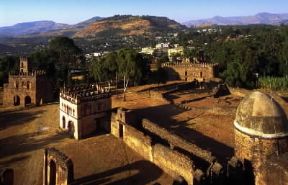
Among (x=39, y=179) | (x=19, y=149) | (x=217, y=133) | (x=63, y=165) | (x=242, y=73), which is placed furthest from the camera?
(x=242, y=73)

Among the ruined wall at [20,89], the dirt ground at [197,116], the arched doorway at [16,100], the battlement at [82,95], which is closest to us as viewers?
the dirt ground at [197,116]

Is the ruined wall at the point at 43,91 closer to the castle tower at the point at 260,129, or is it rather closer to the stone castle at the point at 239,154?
the stone castle at the point at 239,154

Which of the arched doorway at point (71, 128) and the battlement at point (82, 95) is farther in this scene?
the arched doorway at point (71, 128)

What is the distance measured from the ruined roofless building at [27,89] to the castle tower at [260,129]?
29.0 m

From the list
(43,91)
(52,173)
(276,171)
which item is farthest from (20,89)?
(276,171)

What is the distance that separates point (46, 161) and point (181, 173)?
7167mm

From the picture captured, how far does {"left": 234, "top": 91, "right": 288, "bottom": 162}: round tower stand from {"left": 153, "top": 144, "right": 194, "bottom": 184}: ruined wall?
14.0 ft

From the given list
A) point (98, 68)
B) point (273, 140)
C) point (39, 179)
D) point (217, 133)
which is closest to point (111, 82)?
point (98, 68)

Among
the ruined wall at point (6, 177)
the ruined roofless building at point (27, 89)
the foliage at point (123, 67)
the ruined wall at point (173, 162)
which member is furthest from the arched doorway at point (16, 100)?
the ruined wall at point (173, 162)

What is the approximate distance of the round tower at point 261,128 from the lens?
14.1 meters

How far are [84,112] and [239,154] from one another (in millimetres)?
15711

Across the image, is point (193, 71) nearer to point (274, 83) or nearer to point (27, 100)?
point (274, 83)

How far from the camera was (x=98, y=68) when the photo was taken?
156 ft

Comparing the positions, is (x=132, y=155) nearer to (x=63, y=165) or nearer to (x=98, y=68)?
(x=63, y=165)
